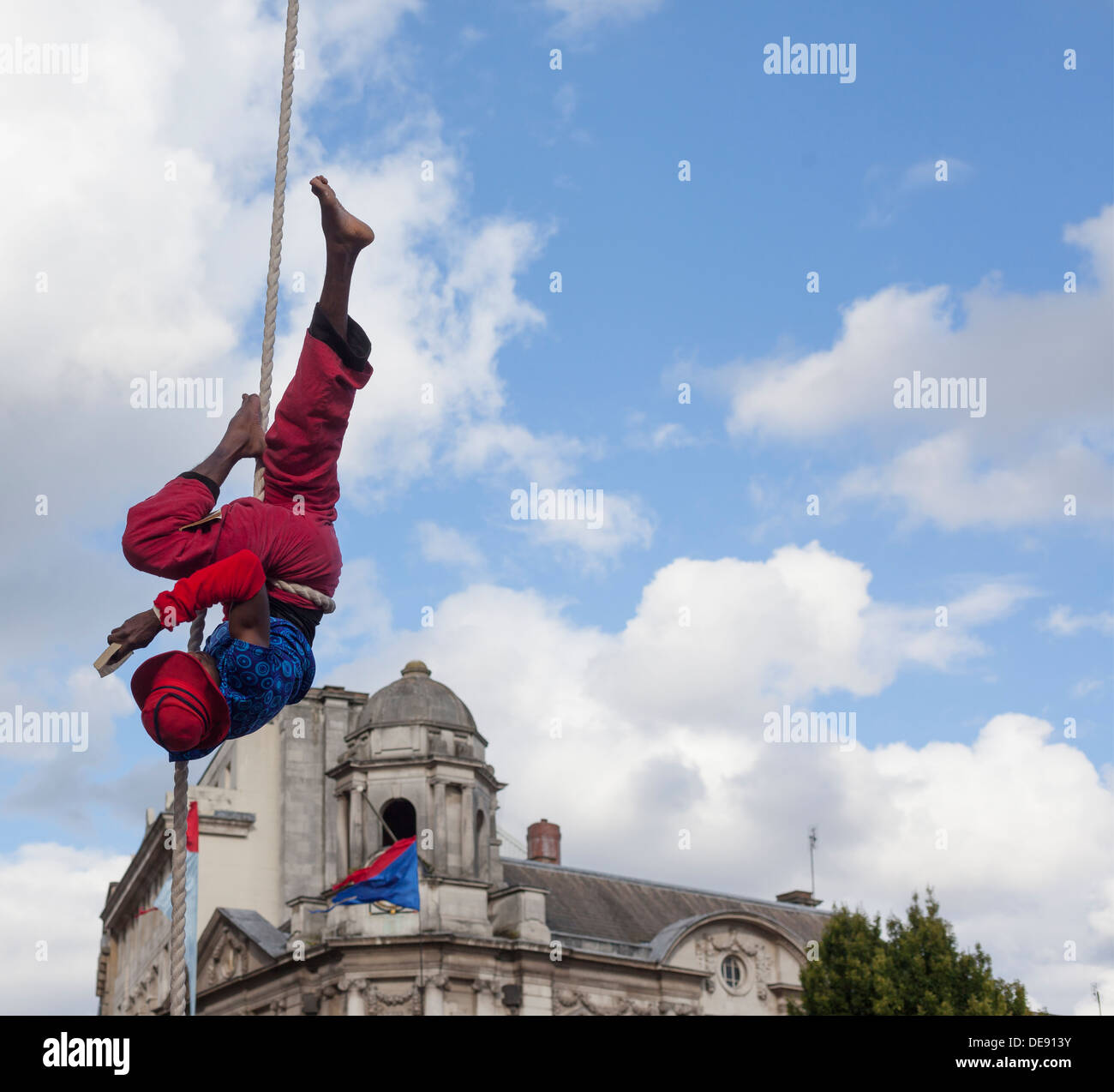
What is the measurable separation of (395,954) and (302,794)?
13.3m

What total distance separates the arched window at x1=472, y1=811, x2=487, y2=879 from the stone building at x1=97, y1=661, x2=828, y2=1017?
70mm

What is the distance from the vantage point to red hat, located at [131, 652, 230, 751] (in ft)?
23.9

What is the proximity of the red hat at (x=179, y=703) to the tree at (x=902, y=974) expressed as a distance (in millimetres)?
32729

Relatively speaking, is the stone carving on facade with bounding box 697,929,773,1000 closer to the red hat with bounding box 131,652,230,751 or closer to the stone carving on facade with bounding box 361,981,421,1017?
the stone carving on facade with bounding box 361,981,421,1017

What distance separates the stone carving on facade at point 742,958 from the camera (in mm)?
52250

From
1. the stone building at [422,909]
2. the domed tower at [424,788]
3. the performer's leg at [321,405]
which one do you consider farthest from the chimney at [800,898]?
the performer's leg at [321,405]

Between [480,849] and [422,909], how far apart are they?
159 inches

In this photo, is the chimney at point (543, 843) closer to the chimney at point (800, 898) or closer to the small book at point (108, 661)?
the chimney at point (800, 898)

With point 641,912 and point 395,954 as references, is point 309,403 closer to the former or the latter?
point 395,954

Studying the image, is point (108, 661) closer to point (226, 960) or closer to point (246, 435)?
point (246, 435)

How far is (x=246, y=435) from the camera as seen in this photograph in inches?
322

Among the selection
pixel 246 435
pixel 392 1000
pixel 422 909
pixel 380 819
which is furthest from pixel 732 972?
pixel 246 435
